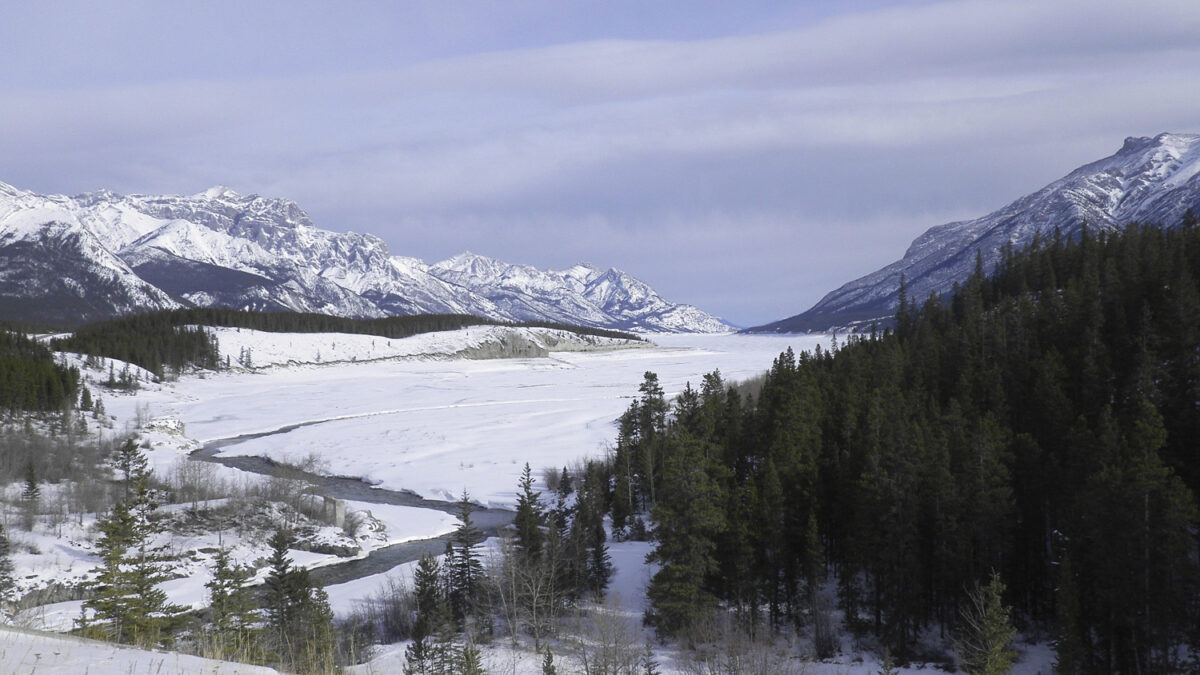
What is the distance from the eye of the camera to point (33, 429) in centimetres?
6694

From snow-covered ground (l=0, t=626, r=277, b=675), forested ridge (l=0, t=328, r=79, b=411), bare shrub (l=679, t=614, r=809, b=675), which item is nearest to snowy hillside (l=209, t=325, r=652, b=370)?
→ forested ridge (l=0, t=328, r=79, b=411)

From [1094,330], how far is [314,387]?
105 m

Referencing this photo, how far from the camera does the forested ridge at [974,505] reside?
28328mm

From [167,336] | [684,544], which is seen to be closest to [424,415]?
[684,544]

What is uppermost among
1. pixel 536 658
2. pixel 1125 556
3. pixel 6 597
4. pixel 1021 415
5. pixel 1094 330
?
pixel 1094 330

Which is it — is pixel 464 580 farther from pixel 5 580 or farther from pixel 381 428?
pixel 381 428

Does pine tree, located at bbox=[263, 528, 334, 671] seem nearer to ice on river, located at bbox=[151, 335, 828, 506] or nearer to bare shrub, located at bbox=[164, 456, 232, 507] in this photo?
bare shrub, located at bbox=[164, 456, 232, 507]

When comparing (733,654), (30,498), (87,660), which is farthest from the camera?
(30,498)

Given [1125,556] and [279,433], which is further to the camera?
[279,433]

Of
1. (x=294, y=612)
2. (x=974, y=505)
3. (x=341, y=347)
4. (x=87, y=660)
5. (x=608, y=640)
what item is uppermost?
(x=341, y=347)

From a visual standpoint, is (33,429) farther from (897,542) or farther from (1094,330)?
(1094,330)

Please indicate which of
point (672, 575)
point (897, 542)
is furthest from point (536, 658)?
point (897, 542)

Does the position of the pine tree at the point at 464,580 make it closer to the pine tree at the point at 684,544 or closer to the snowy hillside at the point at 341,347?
the pine tree at the point at 684,544

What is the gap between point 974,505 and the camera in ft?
113
